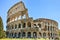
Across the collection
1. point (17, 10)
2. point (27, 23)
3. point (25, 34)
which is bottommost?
point (25, 34)

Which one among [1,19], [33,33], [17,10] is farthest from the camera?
[17,10]

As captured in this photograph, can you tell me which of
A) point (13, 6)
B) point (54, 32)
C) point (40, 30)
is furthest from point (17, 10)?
point (54, 32)

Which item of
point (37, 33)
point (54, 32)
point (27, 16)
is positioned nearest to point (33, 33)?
point (37, 33)

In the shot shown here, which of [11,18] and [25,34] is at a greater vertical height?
[11,18]

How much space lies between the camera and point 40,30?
174ft

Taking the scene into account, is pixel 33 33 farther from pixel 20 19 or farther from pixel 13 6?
pixel 13 6

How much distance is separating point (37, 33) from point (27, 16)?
240 inches

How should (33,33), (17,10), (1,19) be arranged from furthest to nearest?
1. (17,10)
2. (33,33)
3. (1,19)

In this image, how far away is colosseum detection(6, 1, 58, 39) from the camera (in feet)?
169

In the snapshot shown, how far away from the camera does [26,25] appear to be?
5194 centimetres

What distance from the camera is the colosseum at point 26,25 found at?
51562 millimetres

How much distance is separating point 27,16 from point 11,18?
7.30m

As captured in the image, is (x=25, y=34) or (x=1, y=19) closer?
(x=1, y=19)

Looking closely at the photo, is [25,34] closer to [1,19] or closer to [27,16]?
[27,16]
